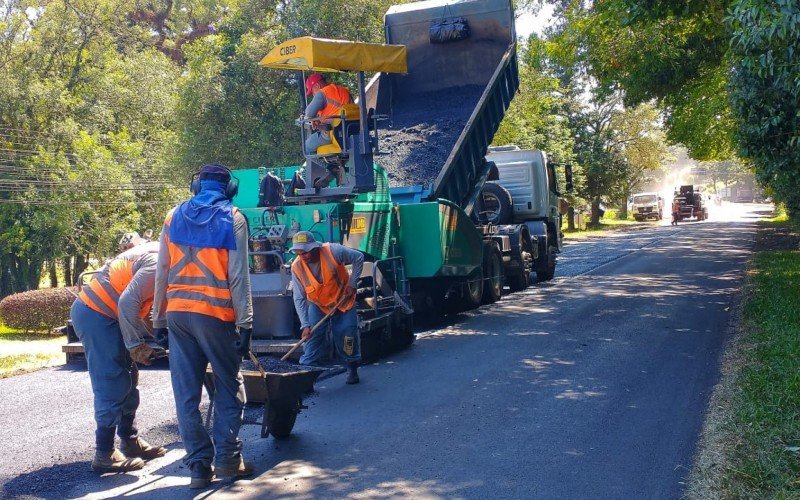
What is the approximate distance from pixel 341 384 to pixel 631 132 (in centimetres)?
4259

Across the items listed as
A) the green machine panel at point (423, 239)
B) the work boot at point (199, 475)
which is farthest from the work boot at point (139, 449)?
the green machine panel at point (423, 239)

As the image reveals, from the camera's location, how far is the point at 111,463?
5691mm

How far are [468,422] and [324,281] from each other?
2087mm

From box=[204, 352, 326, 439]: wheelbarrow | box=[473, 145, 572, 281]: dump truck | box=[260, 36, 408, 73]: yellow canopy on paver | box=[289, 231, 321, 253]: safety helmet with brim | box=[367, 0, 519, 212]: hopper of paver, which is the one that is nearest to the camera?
box=[204, 352, 326, 439]: wheelbarrow

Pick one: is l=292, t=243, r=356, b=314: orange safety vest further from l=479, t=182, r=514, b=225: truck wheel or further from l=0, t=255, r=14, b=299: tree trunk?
l=0, t=255, r=14, b=299: tree trunk

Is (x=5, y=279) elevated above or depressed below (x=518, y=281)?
above

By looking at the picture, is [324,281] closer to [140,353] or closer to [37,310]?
[140,353]

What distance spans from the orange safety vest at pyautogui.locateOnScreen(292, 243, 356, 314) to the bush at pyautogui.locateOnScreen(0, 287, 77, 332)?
8644 millimetres

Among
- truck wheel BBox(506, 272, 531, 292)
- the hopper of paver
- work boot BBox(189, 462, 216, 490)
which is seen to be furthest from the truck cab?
work boot BBox(189, 462, 216, 490)

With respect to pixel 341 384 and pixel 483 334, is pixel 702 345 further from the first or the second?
pixel 341 384

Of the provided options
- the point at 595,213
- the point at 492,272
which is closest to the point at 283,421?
the point at 492,272

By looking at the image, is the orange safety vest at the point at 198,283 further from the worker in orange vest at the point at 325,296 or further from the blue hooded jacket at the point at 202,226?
the worker in orange vest at the point at 325,296

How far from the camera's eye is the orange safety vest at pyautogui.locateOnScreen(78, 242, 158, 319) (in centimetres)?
573

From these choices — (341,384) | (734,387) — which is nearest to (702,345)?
(734,387)
